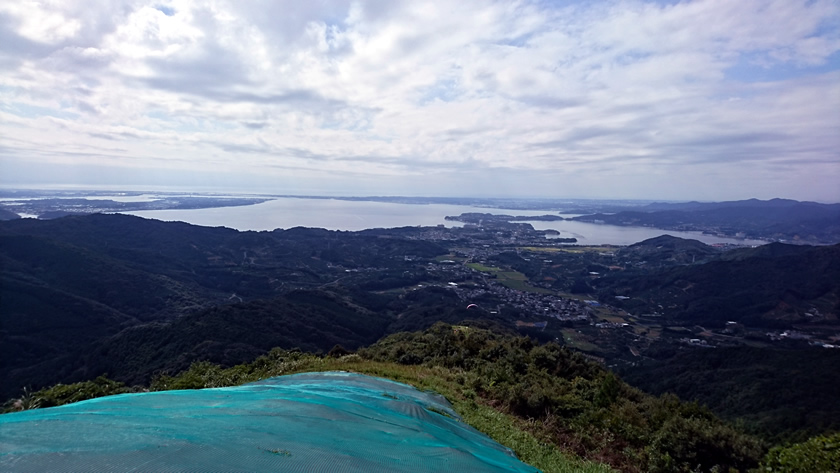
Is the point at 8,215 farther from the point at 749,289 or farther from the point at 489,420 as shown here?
the point at 749,289

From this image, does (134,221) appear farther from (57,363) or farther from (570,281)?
(570,281)

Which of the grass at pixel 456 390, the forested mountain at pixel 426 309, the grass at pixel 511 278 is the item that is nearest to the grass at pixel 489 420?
the grass at pixel 456 390

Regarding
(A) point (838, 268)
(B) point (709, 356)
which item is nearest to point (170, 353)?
(B) point (709, 356)

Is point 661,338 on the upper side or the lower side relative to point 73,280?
lower

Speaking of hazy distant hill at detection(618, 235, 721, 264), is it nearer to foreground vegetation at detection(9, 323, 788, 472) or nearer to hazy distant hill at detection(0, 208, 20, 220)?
foreground vegetation at detection(9, 323, 788, 472)

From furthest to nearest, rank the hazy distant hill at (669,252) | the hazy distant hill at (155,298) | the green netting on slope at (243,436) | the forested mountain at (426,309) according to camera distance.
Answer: the hazy distant hill at (669,252) < the hazy distant hill at (155,298) < the forested mountain at (426,309) < the green netting on slope at (243,436)

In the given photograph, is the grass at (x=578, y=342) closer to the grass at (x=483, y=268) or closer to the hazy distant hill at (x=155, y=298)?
the hazy distant hill at (x=155, y=298)
